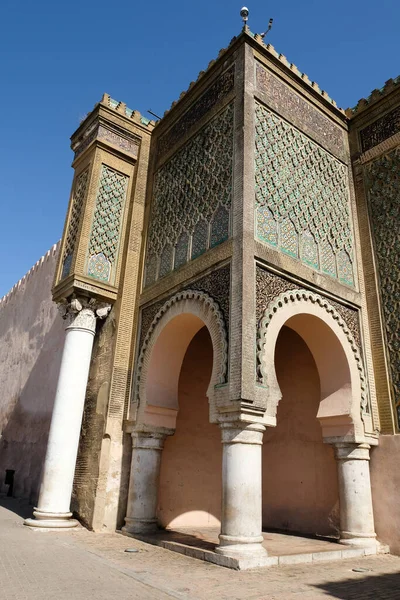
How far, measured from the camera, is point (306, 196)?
738 centimetres

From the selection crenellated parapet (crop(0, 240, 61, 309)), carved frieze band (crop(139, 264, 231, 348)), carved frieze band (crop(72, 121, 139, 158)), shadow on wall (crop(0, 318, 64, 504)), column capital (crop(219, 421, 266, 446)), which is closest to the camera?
column capital (crop(219, 421, 266, 446))

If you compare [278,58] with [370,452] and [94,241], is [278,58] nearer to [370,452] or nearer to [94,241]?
[94,241]

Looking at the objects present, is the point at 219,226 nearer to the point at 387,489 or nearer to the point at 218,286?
the point at 218,286

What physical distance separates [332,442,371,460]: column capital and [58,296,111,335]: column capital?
4.16m

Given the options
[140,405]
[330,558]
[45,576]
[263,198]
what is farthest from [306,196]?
[45,576]

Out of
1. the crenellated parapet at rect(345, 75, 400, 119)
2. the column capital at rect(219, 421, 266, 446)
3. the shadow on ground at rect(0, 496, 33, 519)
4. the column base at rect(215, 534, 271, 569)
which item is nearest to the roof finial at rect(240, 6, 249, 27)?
the crenellated parapet at rect(345, 75, 400, 119)

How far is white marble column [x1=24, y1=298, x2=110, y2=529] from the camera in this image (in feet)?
21.3

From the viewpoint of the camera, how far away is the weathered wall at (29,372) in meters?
10.9

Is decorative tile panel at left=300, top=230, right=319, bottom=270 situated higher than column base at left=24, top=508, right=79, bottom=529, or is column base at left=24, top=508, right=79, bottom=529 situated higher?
decorative tile panel at left=300, top=230, right=319, bottom=270

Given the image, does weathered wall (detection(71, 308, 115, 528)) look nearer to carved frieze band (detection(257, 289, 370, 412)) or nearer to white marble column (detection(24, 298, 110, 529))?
white marble column (detection(24, 298, 110, 529))

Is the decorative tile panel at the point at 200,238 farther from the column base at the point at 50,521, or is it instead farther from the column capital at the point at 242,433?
the column base at the point at 50,521

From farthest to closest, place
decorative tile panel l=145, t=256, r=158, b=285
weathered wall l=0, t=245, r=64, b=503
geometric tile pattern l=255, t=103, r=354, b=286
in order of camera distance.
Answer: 1. weathered wall l=0, t=245, r=64, b=503
2. decorative tile panel l=145, t=256, r=158, b=285
3. geometric tile pattern l=255, t=103, r=354, b=286

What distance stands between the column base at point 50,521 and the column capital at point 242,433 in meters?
2.84

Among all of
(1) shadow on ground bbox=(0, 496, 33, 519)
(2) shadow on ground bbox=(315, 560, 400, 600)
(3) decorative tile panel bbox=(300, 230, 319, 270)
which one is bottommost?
(2) shadow on ground bbox=(315, 560, 400, 600)
